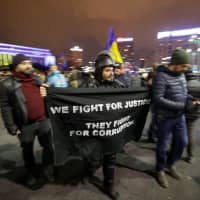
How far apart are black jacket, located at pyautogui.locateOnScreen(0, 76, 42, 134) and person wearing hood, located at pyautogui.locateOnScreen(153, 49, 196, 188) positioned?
1750 millimetres

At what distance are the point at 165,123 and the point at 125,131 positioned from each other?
21.9 inches

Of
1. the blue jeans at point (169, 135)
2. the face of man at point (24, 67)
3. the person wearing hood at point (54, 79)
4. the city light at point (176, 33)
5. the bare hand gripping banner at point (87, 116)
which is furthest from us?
the city light at point (176, 33)

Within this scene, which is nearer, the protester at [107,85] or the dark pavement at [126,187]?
the protester at [107,85]

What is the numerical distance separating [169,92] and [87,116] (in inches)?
43.8

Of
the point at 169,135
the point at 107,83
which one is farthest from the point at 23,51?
the point at 169,135

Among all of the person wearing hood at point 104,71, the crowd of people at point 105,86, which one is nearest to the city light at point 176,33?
the crowd of people at point 105,86

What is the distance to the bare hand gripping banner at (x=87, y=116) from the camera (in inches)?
97.5

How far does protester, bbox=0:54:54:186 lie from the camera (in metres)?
2.68

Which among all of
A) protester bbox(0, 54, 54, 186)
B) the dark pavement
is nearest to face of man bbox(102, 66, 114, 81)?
protester bbox(0, 54, 54, 186)

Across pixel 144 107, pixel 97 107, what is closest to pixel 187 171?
pixel 144 107

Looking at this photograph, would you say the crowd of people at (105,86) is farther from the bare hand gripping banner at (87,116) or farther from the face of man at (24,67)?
the bare hand gripping banner at (87,116)

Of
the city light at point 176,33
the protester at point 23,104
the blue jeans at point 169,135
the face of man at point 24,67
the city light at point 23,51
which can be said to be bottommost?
the blue jeans at point 169,135

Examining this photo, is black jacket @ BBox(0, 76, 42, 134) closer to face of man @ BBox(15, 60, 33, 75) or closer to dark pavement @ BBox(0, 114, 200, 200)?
face of man @ BBox(15, 60, 33, 75)

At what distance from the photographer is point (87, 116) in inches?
99.0
